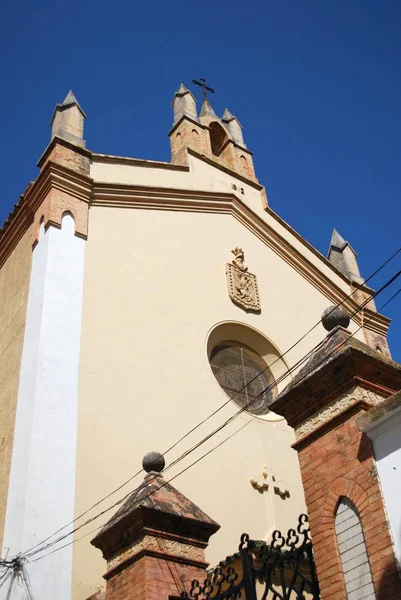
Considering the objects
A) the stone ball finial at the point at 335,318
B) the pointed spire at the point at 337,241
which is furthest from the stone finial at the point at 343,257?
the stone ball finial at the point at 335,318

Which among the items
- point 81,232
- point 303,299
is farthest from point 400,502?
point 303,299

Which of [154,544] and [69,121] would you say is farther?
[69,121]

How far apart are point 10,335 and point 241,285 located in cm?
432

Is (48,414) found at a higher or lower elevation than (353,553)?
higher

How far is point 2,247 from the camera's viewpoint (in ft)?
45.5

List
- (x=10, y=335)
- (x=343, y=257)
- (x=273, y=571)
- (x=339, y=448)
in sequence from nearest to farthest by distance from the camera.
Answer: (x=339, y=448), (x=273, y=571), (x=10, y=335), (x=343, y=257)

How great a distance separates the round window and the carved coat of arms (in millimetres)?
774

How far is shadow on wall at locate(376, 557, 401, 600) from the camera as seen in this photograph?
4.68m

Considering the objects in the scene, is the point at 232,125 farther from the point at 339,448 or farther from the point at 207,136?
the point at 339,448

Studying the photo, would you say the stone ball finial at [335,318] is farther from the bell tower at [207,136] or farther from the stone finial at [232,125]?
the stone finial at [232,125]

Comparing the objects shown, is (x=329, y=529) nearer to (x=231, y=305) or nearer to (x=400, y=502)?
(x=400, y=502)

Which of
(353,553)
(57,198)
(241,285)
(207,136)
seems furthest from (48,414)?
(207,136)

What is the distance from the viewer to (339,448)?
5.56 metres

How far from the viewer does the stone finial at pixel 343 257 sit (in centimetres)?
1728
